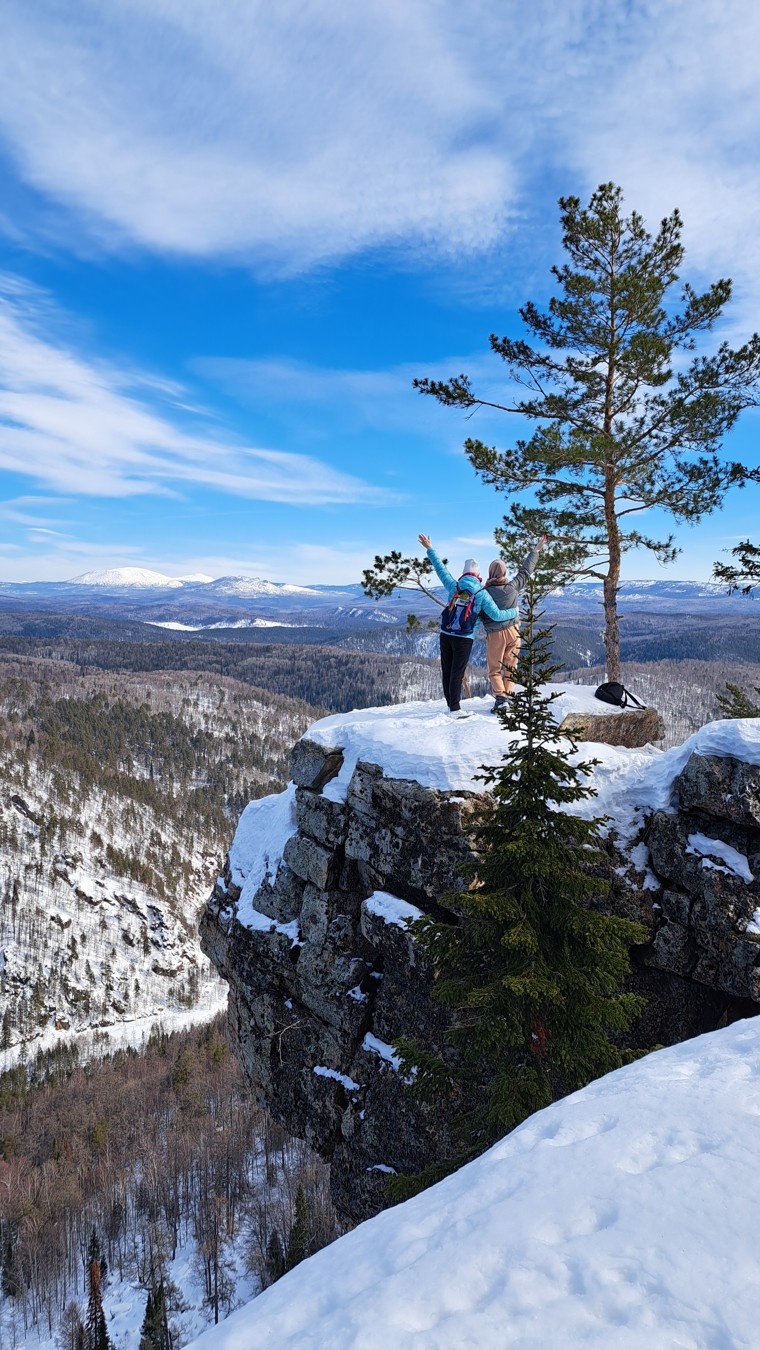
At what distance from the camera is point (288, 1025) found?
1436cm

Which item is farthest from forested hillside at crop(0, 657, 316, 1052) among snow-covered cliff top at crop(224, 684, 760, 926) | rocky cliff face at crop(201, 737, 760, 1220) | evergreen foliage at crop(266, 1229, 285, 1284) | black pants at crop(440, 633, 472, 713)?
black pants at crop(440, 633, 472, 713)

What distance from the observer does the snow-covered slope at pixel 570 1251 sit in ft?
9.43

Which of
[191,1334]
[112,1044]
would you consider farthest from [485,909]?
[112,1044]

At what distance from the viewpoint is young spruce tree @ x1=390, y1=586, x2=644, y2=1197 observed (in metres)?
7.00

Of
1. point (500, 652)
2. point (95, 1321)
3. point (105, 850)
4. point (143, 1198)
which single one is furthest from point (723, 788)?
point (105, 850)

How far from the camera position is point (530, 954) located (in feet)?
23.4

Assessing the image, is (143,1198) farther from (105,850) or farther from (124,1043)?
(105,850)

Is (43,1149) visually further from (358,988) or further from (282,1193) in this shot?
(358,988)

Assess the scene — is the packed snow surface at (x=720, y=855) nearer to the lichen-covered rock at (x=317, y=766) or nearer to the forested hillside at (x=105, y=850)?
the lichen-covered rock at (x=317, y=766)

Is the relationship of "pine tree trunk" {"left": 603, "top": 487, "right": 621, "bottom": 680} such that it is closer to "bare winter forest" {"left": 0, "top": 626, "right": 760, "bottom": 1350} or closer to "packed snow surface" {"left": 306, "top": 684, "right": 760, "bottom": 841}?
"bare winter forest" {"left": 0, "top": 626, "right": 760, "bottom": 1350}

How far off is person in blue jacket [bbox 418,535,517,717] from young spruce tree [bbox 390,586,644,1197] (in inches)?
178

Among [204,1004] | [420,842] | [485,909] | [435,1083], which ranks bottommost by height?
[204,1004]

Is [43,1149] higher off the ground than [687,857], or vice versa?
[687,857]

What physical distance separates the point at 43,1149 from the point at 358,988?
76492mm
